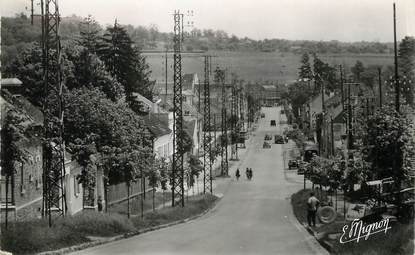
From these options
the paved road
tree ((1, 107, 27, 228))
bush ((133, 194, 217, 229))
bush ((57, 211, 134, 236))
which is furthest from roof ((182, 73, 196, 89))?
tree ((1, 107, 27, 228))

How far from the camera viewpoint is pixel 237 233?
26.4 meters

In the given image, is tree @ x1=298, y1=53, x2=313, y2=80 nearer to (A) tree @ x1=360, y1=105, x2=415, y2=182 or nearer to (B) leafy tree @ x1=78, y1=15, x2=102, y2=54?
(B) leafy tree @ x1=78, y1=15, x2=102, y2=54

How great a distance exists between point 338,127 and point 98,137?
1738 inches

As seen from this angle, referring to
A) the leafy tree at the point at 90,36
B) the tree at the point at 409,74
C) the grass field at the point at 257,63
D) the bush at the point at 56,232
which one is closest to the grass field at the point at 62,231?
the bush at the point at 56,232

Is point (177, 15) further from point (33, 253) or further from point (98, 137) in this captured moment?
point (33, 253)

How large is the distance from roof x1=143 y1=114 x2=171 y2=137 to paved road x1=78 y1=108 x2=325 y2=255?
27.6ft

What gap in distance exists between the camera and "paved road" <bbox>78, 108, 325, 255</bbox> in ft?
69.5

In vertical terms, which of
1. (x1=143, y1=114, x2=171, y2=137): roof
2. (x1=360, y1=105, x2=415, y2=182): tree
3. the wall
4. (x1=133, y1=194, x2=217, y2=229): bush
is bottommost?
(x1=133, y1=194, x2=217, y2=229): bush

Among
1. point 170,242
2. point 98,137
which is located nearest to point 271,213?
point 98,137

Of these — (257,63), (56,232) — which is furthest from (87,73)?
(257,63)

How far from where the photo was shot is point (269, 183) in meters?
Answer: 60.8

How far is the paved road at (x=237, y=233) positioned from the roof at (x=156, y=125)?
27.6ft

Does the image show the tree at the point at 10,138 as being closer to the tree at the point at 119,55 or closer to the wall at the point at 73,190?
the wall at the point at 73,190

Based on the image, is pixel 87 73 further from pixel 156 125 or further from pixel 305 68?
pixel 305 68
